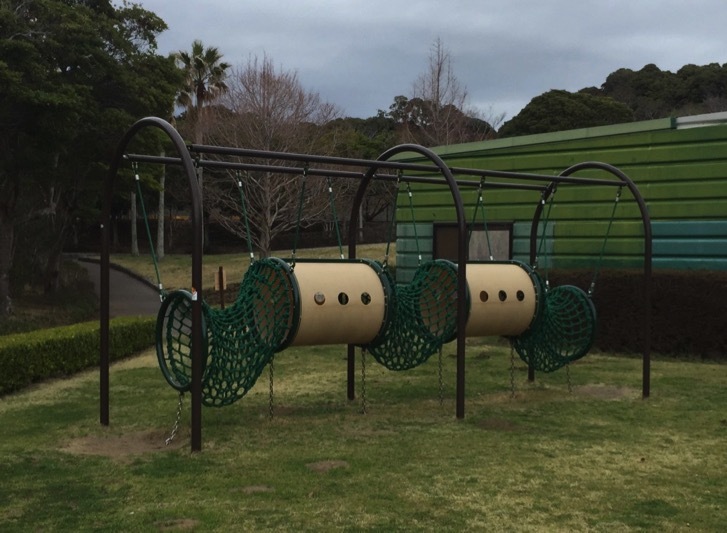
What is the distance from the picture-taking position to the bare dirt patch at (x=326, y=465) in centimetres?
622

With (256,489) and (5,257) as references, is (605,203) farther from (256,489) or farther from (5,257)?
(5,257)

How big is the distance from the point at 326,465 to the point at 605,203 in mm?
10131

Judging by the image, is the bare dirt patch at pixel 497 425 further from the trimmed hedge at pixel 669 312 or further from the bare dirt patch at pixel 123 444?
the trimmed hedge at pixel 669 312

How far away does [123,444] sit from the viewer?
7199mm

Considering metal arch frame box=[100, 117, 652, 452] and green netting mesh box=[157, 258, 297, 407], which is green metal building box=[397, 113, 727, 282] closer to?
metal arch frame box=[100, 117, 652, 452]

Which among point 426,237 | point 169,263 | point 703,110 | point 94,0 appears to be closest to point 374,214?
point 169,263

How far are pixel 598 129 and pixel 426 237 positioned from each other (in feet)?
14.3

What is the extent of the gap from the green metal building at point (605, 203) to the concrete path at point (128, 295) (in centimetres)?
1147

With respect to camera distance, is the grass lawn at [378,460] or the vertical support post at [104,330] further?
the vertical support post at [104,330]

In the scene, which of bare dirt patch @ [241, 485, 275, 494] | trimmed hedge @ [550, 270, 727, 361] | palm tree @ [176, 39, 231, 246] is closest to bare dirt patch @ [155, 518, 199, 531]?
bare dirt patch @ [241, 485, 275, 494]

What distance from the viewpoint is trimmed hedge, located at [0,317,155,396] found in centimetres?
1036

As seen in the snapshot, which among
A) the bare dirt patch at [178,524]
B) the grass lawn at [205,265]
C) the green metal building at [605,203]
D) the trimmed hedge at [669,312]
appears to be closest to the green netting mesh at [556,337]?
the green metal building at [605,203]

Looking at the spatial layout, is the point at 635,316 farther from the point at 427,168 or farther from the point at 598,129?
the point at 427,168

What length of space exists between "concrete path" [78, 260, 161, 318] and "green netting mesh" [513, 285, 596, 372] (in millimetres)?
16470
